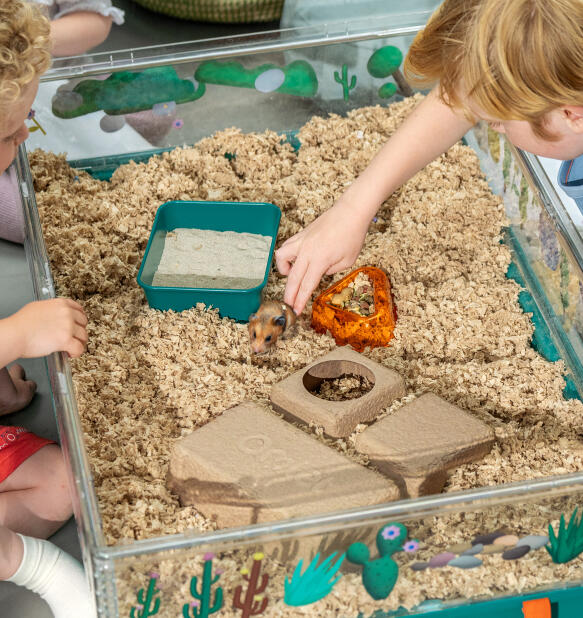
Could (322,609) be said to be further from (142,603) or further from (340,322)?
(340,322)

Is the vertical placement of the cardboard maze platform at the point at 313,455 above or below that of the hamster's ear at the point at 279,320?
below

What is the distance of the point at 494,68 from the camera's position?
3.21 ft

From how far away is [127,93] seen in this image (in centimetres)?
179

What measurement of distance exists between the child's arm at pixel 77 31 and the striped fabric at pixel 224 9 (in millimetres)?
734

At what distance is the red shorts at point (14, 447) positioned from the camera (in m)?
1.26

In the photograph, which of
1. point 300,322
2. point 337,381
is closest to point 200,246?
point 300,322

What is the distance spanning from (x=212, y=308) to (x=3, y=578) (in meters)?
0.54

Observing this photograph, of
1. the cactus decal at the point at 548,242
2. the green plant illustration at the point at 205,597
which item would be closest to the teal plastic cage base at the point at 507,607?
the green plant illustration at the point at 205,597

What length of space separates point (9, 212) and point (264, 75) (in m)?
0.64

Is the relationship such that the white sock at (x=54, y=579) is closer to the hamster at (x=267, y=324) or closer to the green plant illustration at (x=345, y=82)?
the hamster at (x=267, y=324)

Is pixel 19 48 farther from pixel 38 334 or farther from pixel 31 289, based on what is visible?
pixel 31 289

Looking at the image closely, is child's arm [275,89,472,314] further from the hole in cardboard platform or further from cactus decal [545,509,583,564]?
cactus decal [545,509,583,564]

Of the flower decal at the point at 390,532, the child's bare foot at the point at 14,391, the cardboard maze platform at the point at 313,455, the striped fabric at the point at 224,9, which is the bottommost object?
the child's bare foot at the point at 14,391

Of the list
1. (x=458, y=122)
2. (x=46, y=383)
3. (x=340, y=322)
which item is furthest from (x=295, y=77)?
(x=46, y=383)
